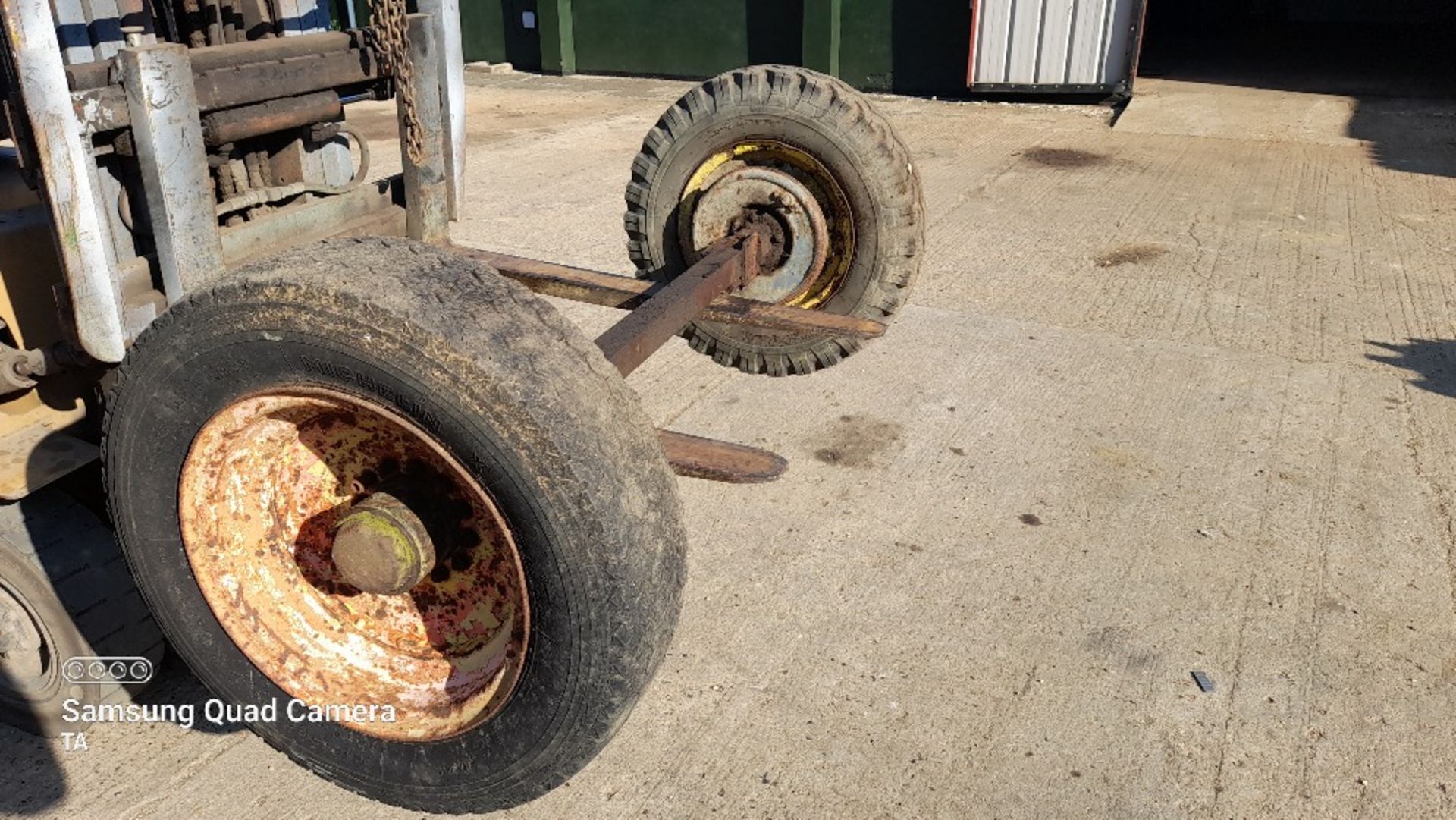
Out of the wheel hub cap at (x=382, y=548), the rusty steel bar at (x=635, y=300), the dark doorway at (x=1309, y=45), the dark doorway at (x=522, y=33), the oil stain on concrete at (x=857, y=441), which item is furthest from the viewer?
the dark doorway at (x=522, y=33)

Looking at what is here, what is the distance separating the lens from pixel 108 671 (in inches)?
110

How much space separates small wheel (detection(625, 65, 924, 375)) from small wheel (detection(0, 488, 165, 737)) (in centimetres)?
213

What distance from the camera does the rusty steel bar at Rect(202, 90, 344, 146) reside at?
99.2 inches

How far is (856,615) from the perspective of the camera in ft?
10.8

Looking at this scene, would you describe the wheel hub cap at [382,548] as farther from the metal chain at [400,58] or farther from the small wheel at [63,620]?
the metal chain at [400,58]

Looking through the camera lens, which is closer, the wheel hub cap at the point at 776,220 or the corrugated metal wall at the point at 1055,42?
the wheel hub cap at the point at 776,220

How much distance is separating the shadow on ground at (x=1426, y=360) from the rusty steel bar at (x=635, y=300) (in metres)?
3.05

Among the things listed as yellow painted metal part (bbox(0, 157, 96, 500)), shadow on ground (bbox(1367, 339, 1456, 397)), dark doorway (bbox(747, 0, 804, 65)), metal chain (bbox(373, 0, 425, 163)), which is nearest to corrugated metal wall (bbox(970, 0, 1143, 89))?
dark doorway (bbox(747, 0, 804, 65))

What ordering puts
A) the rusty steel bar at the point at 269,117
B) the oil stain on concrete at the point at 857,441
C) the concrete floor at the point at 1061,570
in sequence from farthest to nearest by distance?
the oil stain on concrete at the point at 857,441 → the concrete floor at the point at 1061,570 → the rusty steel bar at the point at 269,117

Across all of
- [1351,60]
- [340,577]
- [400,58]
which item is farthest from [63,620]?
[1351,60]

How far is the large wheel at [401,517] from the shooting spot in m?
1.81

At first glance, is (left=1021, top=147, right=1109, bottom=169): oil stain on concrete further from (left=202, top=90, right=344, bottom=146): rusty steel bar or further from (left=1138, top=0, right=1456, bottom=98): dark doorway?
(left=202, top=90, right=344, bottom=146): rusty steel bar

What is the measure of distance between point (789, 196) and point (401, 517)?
2.23m

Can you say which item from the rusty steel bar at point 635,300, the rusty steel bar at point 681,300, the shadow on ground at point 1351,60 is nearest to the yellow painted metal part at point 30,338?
the rusty steel bar at point 635,300
